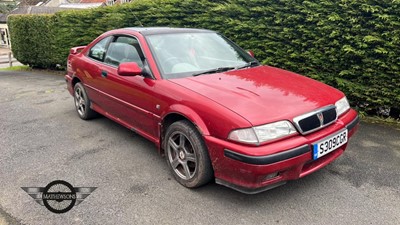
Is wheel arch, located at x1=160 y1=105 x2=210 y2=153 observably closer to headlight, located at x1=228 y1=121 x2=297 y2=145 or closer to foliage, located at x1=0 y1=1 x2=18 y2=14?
headlight, located at x1=228 y1=121 x2=297 y2=145

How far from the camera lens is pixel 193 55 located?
3672mm

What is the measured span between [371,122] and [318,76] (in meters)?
1.10

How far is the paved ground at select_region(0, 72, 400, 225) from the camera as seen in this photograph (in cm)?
265

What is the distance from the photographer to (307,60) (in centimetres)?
544

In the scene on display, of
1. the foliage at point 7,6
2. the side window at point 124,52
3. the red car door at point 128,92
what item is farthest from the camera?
the foliage at point 7,6

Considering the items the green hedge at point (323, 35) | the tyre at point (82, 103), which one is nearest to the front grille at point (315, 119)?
the green hedge at point (323, 35)

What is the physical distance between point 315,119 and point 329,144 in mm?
260

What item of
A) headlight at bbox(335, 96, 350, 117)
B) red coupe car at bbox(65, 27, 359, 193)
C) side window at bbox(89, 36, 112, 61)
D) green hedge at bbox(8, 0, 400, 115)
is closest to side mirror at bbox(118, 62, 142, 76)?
red coupe car at bbox(65, 27, 359, 193)

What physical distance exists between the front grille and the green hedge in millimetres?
2413

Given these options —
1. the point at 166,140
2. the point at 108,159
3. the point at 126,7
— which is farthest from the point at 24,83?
the point at 166,140

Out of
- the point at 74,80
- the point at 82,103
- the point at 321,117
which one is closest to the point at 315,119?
the point at 321,117

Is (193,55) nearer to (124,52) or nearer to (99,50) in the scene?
(124,52)

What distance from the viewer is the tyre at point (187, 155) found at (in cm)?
281

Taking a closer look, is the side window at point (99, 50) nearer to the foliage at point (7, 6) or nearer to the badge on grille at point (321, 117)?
the badge on grille at point (321, 117)
